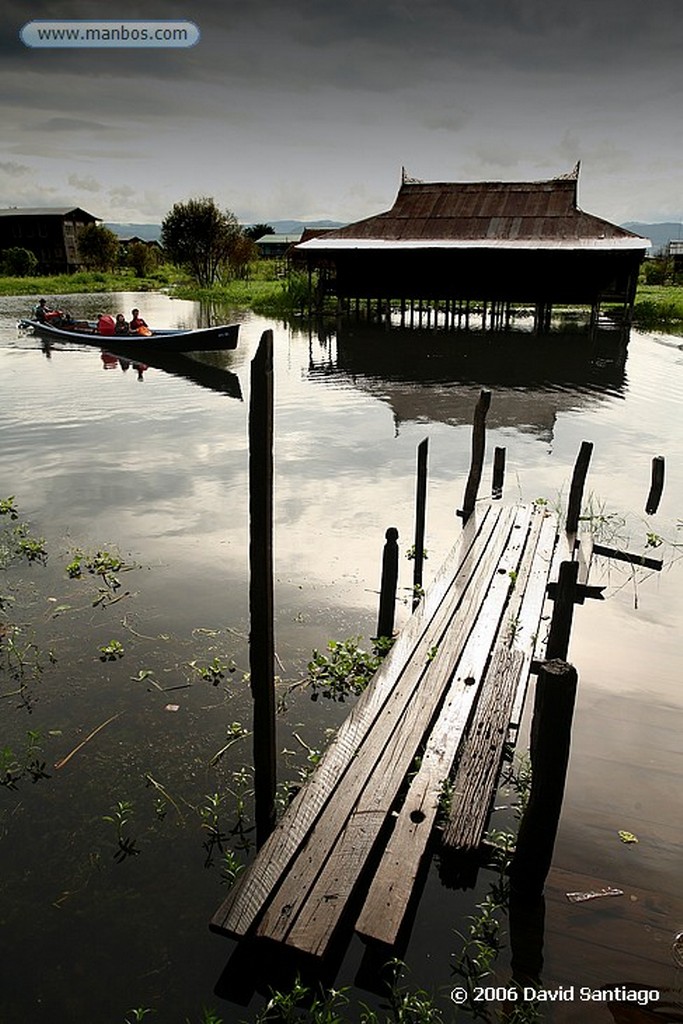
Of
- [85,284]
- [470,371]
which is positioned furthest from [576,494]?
[85,284]

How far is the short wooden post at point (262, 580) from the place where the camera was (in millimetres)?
3236

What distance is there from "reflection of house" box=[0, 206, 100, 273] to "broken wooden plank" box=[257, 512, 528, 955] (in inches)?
3155

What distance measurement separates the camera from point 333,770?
4.17m

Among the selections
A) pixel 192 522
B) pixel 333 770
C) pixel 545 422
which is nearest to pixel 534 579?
pixel 333 770

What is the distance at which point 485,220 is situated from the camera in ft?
94.4

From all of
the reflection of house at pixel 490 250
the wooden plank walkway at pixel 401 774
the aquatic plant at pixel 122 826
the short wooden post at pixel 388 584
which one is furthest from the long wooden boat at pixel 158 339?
the aquatic plant at pixel 122 826

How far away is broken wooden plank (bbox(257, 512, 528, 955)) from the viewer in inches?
126

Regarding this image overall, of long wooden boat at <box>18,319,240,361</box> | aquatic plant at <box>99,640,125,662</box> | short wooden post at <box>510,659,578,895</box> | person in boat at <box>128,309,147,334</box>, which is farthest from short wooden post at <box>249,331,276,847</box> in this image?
person in boat at <box>128,309,147,334</box>

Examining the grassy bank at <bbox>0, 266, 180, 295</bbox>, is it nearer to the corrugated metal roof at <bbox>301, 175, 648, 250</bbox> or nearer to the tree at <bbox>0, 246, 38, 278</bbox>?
the tree at <bbox>0, 246, 38, 278</bbox>

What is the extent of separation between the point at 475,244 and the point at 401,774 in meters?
25.8

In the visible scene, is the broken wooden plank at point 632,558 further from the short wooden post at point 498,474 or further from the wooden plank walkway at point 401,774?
the short wooden post at point 498,474

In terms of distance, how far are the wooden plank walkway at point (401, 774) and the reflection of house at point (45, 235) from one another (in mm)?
79448

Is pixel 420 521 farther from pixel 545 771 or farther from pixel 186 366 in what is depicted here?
pixel 186 366

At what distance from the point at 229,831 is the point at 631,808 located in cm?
264
